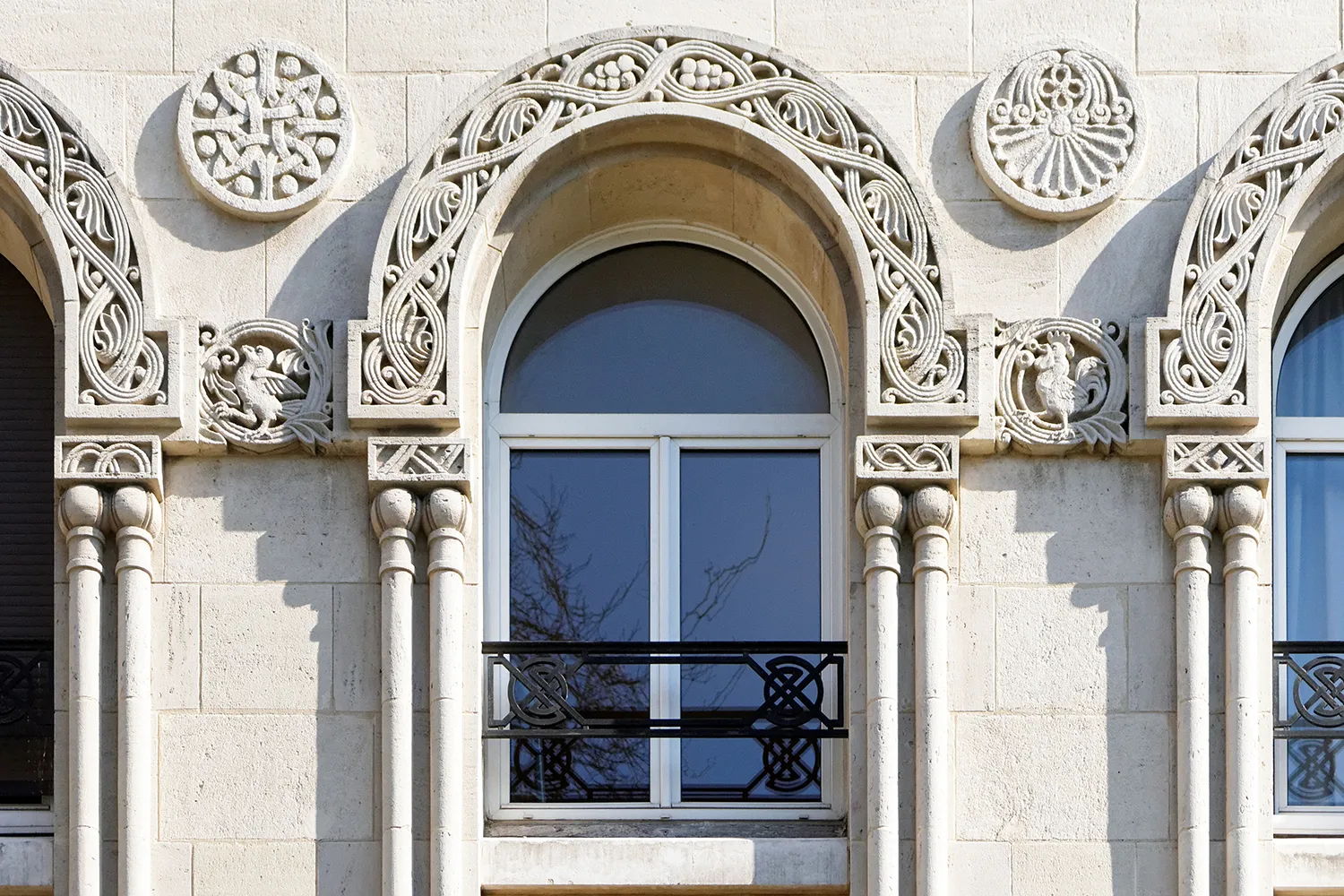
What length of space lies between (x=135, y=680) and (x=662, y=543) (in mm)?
2519

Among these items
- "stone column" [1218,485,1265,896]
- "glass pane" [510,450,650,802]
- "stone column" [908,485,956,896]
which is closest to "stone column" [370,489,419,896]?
"glass pane" [510,450,650,802]

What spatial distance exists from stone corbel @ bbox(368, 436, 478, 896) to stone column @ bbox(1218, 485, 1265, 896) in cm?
329

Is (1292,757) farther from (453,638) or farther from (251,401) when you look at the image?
(251,401)

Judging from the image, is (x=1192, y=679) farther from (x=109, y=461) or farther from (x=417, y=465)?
(x=109, y=461)

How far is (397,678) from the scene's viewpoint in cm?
1240

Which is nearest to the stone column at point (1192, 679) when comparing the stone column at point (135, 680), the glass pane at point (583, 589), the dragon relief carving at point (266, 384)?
the glass pane at point (583, 589)

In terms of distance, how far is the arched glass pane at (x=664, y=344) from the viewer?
13.6m

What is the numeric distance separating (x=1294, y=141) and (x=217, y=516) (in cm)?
519

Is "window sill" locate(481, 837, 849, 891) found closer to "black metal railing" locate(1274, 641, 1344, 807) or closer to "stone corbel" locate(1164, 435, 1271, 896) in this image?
"stone corbel" locate(1164, 435, 1271, 896)

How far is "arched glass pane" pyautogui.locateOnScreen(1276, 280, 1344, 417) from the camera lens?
13633mm

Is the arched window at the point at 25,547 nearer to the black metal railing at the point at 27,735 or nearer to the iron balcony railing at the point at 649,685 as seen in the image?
the black metal railing at the point at 27,735

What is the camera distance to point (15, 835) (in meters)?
12.8

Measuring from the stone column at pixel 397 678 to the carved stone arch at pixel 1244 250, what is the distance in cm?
336

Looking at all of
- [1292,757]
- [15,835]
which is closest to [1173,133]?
[1292,757]
